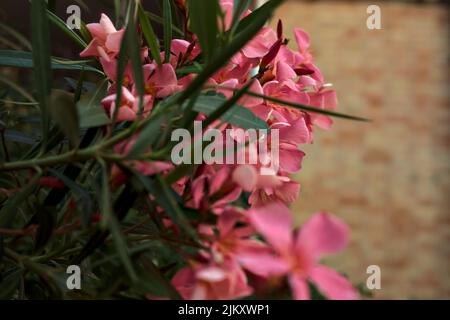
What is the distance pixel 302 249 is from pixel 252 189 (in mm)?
112

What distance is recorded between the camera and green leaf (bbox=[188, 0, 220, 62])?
48 cm

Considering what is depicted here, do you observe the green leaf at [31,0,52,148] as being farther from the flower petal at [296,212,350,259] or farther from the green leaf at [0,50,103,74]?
the flower petal at [296,212,350,259]

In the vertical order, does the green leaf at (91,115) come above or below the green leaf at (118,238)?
above

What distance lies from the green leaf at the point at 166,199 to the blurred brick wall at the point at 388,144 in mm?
4177

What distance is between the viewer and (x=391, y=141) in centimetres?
477

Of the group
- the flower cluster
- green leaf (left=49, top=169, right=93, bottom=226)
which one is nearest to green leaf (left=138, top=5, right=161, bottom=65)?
the flower cluster

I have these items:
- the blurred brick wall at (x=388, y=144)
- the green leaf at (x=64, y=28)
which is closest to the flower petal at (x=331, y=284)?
the green leaf at (x=64, y=28)

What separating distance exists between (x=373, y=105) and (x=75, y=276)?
14.6 feet

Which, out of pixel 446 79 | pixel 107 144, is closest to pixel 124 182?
pixel 107 144

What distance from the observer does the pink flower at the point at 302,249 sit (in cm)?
39

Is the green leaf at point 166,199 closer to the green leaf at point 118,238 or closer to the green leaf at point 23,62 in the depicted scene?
the green leaf at point 118,238

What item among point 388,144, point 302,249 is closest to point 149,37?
point 302,249

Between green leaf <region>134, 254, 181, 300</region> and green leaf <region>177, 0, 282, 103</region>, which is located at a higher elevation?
green leaf <region>177, 0, 282, 103</region>

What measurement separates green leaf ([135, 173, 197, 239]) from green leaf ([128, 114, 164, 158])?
0.01 metres
